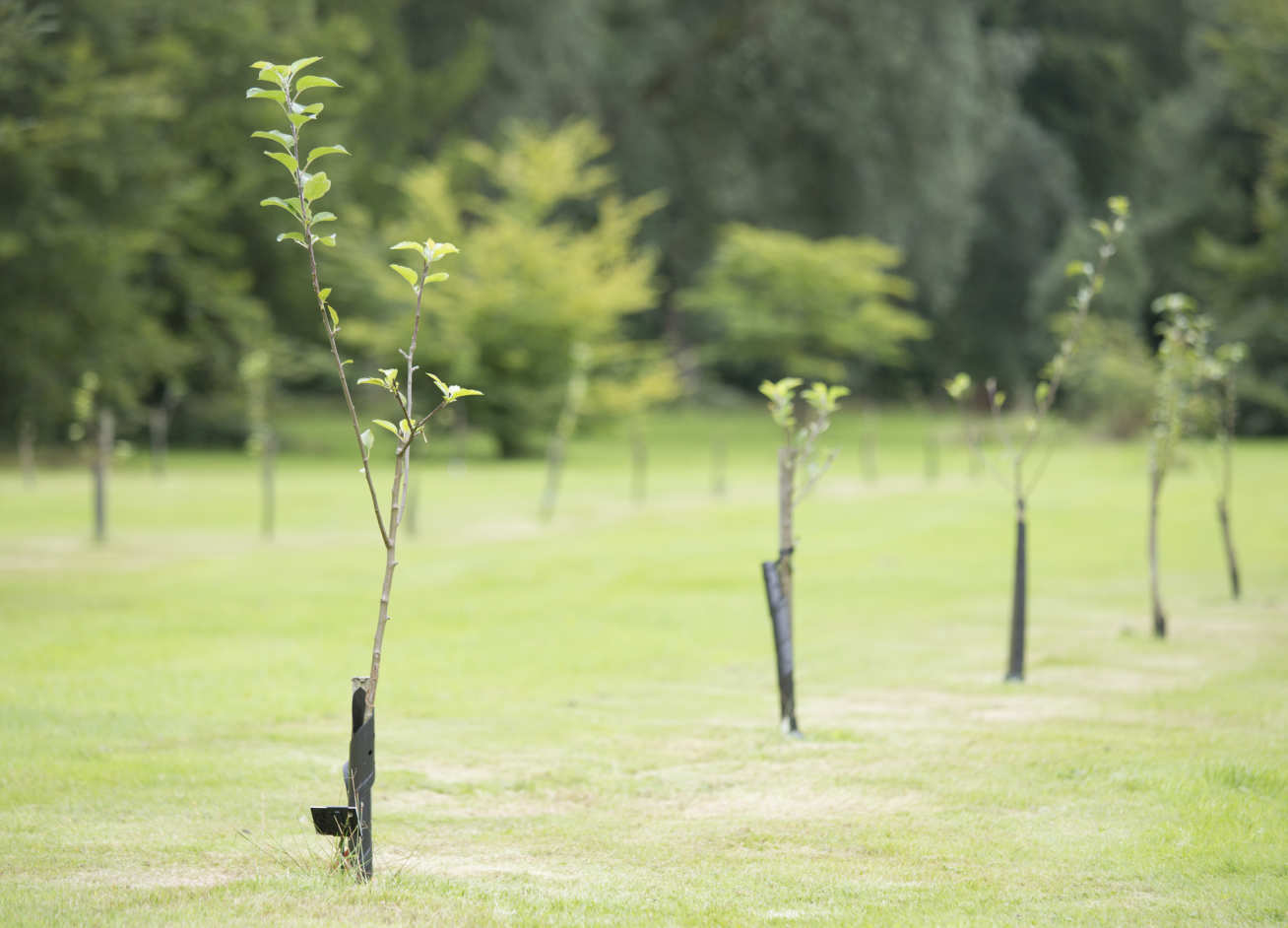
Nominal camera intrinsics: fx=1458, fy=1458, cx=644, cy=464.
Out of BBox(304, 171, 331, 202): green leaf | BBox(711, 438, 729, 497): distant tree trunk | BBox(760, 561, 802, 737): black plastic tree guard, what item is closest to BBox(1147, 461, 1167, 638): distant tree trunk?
BBox(760, 561, 802, 737): black plastic tree guard

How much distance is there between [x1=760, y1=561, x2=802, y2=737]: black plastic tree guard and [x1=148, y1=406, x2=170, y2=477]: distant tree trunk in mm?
21563

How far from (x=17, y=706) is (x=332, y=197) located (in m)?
25.8

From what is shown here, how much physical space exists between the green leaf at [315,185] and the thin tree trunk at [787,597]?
3.48m

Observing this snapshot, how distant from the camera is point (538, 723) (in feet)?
25.2

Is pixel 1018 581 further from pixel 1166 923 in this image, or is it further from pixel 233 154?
pixel 233 154

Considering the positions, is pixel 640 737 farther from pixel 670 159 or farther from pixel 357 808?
pixel 670 159

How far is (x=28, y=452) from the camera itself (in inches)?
931

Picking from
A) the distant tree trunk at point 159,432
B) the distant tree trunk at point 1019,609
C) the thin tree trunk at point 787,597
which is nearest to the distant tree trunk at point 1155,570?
the distant tree trunk at point 1019,609

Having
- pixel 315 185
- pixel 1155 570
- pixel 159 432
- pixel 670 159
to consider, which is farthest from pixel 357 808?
pixel 670 159

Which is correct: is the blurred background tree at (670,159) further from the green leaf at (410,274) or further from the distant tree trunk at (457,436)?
the green leaf at (410,274)

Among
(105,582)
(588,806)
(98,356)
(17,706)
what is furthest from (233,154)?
(588,806)

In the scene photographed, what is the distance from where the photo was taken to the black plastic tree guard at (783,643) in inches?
284

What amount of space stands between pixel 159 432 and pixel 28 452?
21.0 ft

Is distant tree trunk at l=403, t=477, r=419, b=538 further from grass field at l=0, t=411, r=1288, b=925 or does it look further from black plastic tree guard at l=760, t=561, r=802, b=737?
black plastic tree guard at l=760, t=561, r=802, b=737
